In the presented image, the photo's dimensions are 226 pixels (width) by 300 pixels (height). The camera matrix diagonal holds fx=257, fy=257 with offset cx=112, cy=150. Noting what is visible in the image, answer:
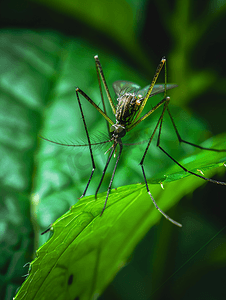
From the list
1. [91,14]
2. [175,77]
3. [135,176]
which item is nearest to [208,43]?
[175,77]


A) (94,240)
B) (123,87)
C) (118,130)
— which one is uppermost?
(123,87)

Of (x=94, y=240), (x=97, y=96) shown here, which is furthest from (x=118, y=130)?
(x=94, y=240)

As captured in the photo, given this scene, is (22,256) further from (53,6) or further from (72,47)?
(53,6)

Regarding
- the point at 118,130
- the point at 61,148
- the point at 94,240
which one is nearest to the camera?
the point at 94,240

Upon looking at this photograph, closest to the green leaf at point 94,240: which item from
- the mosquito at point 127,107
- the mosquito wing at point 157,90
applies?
the mosquito at point 127,107

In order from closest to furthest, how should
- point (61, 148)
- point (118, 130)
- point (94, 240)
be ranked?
point (94, 240) < point (61, 148) < point (118, 130)

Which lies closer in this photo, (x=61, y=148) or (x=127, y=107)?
(x=61, y=148)

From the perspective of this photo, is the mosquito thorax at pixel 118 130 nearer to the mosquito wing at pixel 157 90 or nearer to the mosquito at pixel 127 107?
the mosquito at pixel 127 107

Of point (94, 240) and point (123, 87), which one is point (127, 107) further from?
point (94, 240)
